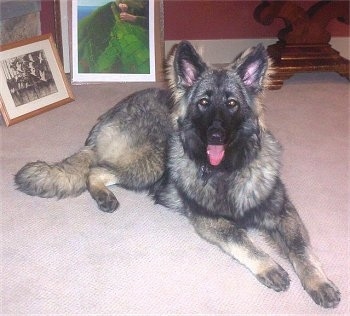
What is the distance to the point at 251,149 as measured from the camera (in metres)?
1.95

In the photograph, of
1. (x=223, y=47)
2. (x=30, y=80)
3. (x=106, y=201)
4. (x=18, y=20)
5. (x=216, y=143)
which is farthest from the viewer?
(x=223, y=47)

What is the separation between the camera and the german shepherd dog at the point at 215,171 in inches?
70.2

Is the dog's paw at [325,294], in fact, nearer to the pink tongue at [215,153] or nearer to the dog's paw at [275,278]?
the dog's paw at [275,278]

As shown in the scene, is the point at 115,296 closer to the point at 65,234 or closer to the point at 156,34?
the point at 65,234

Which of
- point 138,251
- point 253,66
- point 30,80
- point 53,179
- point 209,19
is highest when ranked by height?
point 253,66

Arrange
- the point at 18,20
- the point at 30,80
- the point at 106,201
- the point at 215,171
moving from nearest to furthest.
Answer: the point at 215,171 < the point at 106,201 < the point at 30,80 < the point at 18,20

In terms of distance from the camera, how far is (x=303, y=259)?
170cm

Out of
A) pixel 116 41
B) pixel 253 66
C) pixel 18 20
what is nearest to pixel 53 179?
pixel 253 66

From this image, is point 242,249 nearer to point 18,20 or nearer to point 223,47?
point 18,20

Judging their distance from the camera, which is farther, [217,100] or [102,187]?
[102,187]

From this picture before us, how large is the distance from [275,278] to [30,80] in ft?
7.40

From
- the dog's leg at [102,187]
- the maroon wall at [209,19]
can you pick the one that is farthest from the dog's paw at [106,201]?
the maroon wall at [209,19]

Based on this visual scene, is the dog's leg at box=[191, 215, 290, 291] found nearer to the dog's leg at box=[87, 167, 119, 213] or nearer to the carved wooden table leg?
the dog's leg at box=[87, 167, 119, 213]

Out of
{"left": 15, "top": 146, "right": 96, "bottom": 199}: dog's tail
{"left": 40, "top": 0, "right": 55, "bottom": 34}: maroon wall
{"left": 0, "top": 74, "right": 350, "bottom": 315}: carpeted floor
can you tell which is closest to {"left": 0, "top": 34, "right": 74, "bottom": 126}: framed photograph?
{"left": 0, "top": 74, "right": 350, "bottom": 315}: carpeted floor
